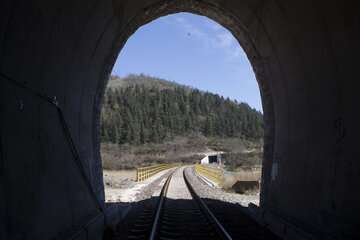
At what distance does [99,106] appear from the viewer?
Answer: 1122 centimetres

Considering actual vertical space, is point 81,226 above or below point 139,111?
below

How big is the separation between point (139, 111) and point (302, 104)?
143 metres

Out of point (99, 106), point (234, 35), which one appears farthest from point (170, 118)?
point (99, 106)

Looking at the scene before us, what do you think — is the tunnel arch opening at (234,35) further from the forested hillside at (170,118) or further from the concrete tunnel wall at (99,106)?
the forested hillside at (170,118)

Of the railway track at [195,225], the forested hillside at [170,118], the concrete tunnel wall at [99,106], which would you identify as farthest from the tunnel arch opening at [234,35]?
the forested hillside at [170,118]

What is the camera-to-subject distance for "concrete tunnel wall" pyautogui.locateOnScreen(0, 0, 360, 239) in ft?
17.8

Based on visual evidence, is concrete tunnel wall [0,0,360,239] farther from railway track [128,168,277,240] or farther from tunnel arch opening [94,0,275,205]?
railway track [128,168,277,240]

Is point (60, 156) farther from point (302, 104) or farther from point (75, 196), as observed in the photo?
point (302, 104)

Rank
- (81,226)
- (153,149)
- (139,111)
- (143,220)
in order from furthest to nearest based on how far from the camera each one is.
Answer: (139,111) → (153,149) → (143,220) → (81,226)

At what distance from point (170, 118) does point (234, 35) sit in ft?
478

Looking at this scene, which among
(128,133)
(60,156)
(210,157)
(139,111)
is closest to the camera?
(60,156)

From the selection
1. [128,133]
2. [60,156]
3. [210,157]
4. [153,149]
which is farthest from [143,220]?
[128,133]

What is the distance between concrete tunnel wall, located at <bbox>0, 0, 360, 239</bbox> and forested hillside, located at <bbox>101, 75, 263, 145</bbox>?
115962 mm

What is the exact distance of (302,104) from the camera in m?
9.09
